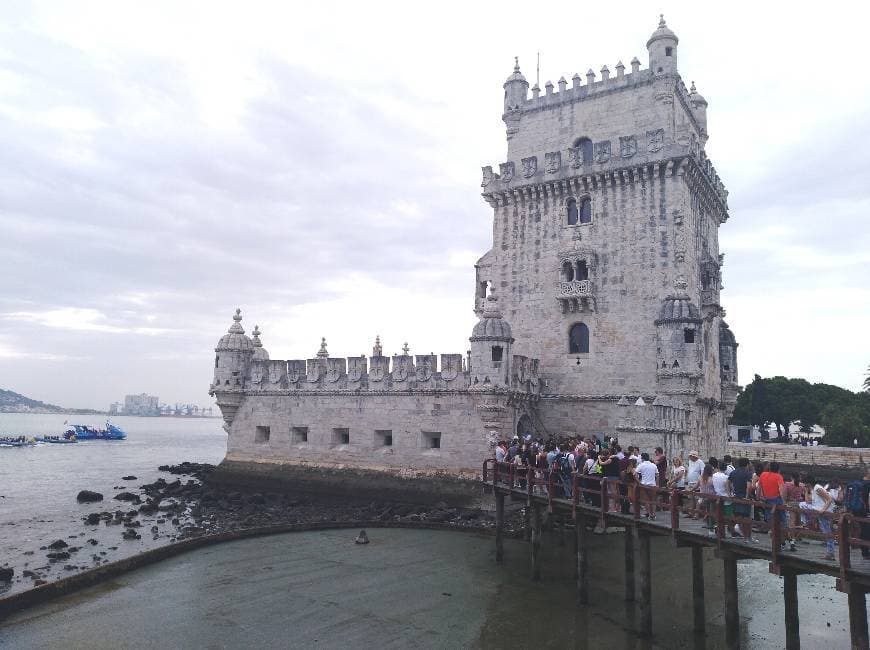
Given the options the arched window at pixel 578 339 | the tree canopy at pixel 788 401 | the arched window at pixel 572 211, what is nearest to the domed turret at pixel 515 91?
the arched window at pixel 572 211

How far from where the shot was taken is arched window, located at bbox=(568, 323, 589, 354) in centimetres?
2878

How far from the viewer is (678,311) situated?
83.4 feet

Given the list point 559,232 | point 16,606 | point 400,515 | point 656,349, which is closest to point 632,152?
point 559,232

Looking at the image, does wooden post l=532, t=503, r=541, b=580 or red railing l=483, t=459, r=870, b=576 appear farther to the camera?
wooden post l=532, t=503, r=541, b=580

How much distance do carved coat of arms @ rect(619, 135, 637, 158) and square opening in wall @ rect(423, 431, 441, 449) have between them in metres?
15.5

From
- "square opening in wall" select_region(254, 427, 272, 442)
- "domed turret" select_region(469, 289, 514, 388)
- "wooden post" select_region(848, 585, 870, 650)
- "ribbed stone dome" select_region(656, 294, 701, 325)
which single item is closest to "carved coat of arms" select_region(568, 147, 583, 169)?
"ribbed stone dome" select_region(656, 294, 701, 325)

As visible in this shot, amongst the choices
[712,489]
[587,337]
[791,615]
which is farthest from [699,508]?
[587,337]

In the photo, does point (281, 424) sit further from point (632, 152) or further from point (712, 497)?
point (712, 497)

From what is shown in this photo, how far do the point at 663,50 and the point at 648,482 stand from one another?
861 inches

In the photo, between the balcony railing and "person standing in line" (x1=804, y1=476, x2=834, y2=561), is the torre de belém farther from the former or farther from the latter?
"person standing in line" (x1=804, y1=476, x2=834, y2=561)

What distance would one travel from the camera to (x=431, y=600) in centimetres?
1638

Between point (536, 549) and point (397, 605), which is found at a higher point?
point (536, 549)

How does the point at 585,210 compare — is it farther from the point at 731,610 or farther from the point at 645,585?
the point at 731,610

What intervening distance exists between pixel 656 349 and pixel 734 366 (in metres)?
8.86
